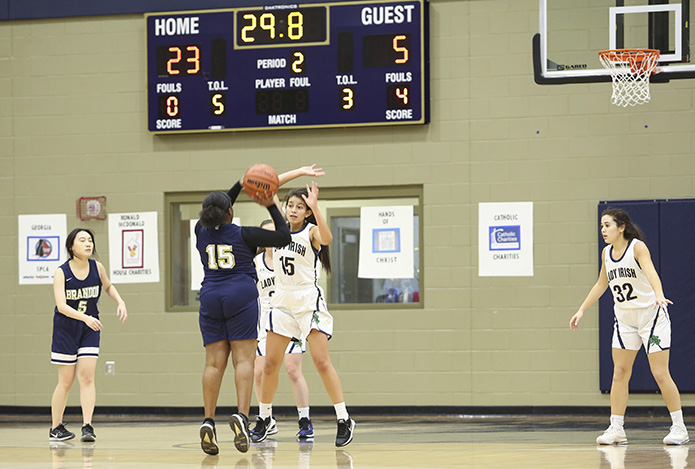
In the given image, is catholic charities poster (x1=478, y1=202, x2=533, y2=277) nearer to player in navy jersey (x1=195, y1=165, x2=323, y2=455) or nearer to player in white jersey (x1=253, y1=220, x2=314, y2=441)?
player in white jersey (x1=253, y1=220, x2=314, y2=441)

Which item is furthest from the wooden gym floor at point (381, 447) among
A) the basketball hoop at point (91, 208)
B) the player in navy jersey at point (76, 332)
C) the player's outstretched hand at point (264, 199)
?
the basketball hoop at point (91, 208)

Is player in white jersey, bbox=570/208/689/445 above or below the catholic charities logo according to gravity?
below

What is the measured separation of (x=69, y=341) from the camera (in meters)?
7.67

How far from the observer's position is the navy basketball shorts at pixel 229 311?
6.30 m

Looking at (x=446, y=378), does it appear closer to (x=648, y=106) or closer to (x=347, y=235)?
(x=347, y=235)

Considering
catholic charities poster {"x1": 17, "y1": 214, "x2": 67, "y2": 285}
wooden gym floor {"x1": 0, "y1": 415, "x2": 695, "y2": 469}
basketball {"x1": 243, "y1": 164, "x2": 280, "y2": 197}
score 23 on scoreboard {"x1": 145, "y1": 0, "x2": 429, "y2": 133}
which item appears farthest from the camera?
catholic charities poster {"x1": 17, "y1": 214, "x2": 67, "y2": 285}

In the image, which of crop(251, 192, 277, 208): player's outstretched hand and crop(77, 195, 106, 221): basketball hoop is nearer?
crop(251, 192, 277, 208): player's outstretched hand

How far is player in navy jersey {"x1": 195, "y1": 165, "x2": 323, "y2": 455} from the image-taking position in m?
6.31

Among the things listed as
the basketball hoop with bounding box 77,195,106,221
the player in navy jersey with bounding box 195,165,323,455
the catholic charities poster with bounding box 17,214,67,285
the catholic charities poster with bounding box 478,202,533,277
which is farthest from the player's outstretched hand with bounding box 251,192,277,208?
the catholic charities poster with bounding box 17,214,67,285

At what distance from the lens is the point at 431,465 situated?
5664mm

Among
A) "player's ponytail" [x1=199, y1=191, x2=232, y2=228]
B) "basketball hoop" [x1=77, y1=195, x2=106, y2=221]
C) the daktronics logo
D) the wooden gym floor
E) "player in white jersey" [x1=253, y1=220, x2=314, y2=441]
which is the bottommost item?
the wooden gym floor

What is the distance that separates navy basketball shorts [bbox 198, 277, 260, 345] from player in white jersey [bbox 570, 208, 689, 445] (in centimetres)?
257

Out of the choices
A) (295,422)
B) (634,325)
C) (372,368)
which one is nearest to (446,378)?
(372,368)

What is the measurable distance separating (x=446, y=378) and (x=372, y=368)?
0.81m
